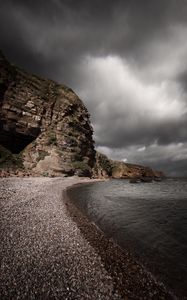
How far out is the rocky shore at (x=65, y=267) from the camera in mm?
6594

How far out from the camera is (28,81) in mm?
92500

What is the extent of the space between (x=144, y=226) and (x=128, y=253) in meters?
5.95

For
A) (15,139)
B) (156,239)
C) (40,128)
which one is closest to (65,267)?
(156,239)

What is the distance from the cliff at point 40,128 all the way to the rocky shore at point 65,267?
63.8 meters

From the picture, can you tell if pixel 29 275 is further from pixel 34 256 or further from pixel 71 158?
pixel 71 158

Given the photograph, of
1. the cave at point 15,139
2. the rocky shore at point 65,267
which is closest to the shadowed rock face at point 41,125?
the cave at point 15,139

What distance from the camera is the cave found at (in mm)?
78281

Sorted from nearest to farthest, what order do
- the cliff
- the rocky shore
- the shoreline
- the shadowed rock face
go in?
the rocky shore → the shoreline → the cliff → the shadowed rock face

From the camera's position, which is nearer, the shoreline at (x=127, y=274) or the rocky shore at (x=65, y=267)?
the rocky shore at (x=65, y=267)

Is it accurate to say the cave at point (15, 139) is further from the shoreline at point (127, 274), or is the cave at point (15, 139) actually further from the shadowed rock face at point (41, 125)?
the shoreline at point (127, 274)

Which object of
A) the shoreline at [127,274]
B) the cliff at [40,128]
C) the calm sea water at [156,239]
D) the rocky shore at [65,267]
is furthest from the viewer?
the cliff at [40,128]

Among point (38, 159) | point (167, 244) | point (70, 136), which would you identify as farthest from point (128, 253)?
point (70, 136)

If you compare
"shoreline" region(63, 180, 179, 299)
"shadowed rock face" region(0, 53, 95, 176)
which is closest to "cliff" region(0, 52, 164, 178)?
"shadowed rock face" region(0, 53, 95, 176)

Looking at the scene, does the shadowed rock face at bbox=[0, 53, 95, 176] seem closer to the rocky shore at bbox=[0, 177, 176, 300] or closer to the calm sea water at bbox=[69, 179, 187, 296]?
the calm sea water at bbox=[69, 179, 187, 296]
